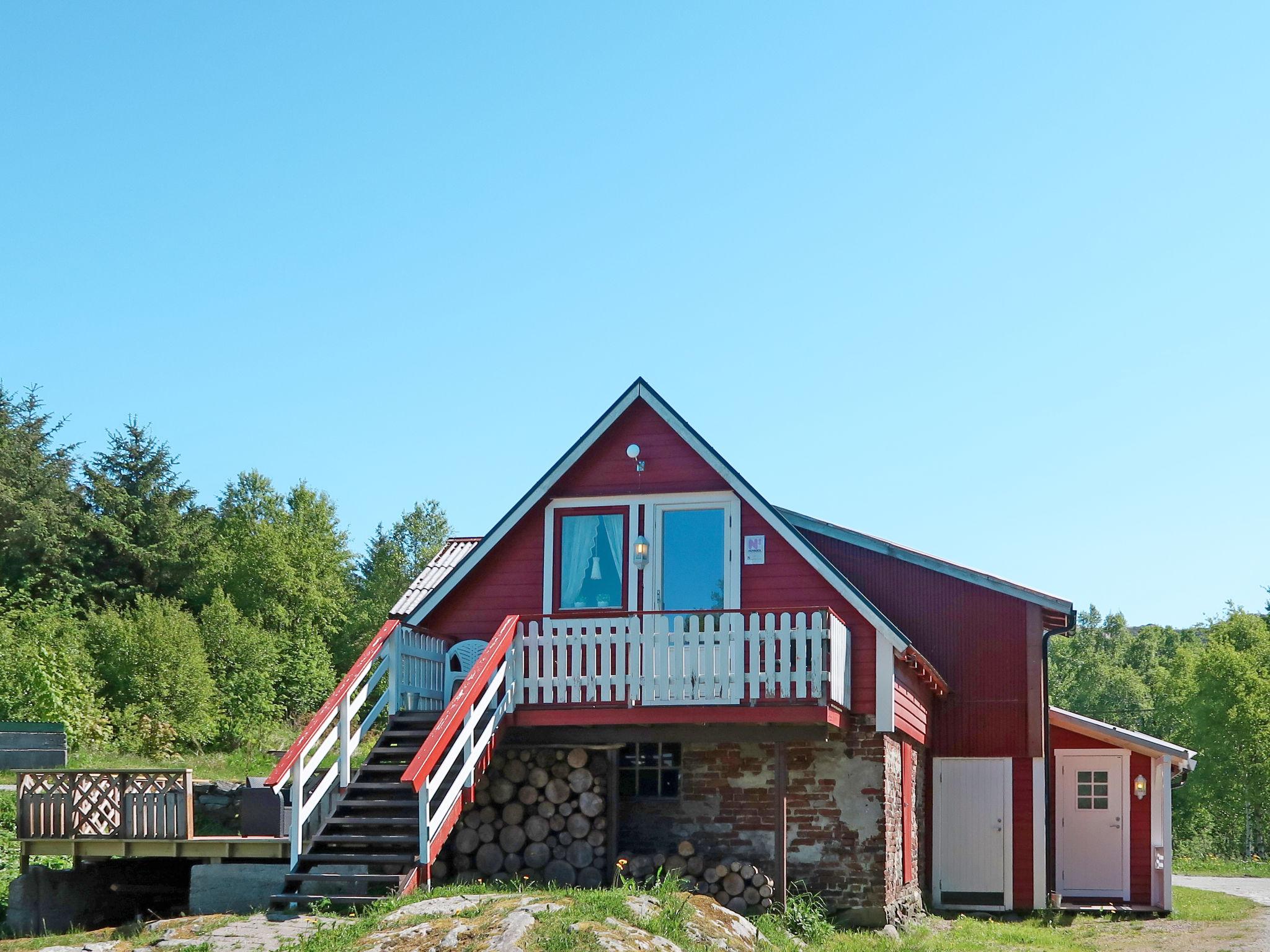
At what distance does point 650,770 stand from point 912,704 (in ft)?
11.5

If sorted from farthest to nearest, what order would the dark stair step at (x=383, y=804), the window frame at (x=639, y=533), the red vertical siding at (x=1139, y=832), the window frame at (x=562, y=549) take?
the red vertical siding at (x=1139, y=832) → the window frame at (x=562, y=549) → the window frame at (x=639, y=533) → the dark stair step at (x=383, y=804)

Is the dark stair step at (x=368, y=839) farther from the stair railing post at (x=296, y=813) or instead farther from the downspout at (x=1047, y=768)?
the downspout at (x=1047, y=768)

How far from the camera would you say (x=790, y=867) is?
15312mm

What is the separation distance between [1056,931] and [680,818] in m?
5.17

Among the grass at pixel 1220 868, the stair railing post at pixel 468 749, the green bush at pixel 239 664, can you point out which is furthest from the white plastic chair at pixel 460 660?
the green bush at pixel 239 664

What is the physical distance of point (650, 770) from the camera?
15.9 meters

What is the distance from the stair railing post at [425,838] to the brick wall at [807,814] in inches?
121

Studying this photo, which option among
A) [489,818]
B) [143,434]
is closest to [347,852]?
[489,818]

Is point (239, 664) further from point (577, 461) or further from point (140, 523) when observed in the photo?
point (577, 461)

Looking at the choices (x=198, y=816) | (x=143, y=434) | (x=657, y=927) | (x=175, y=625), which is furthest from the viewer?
(x=143, y=434)

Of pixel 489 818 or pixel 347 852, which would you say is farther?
pixel 489 818

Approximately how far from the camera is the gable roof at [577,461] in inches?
629

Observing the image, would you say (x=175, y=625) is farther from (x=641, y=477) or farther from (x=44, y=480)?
(x=641, y=477)

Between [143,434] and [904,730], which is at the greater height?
[143,434]
